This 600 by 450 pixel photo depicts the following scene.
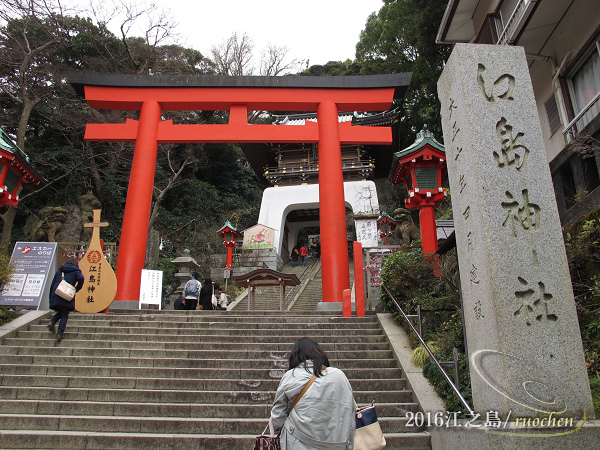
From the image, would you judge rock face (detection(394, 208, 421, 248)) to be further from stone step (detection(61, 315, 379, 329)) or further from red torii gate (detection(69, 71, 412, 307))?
stone step (detection(61, 315, 379, 329))

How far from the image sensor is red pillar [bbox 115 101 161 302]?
30.1ft

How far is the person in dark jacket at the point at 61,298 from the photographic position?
5.90 m

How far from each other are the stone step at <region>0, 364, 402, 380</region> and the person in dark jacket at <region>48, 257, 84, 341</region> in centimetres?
89

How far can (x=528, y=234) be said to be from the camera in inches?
128

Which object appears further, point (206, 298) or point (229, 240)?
point (229, 240)

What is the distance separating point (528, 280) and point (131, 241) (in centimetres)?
842

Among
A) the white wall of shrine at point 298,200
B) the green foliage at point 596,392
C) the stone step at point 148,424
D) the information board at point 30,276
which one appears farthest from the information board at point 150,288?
the white wall of shrine at point 298,200

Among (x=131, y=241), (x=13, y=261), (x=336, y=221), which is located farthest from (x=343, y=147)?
(x=13, y=261)

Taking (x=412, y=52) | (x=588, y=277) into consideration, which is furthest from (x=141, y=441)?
(x=412, y=52)

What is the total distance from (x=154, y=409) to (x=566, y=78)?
30.2ft

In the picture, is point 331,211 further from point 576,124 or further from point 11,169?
point 11,169

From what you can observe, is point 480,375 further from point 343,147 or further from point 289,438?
point 343,147

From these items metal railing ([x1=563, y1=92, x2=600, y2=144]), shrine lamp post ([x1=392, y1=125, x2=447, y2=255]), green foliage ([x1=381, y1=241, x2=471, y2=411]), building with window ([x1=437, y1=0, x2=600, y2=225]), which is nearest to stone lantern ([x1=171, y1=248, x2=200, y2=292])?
shrine lamp post ([x1=392, y1=125, x2=447, y2=255])

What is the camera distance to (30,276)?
8.11m
